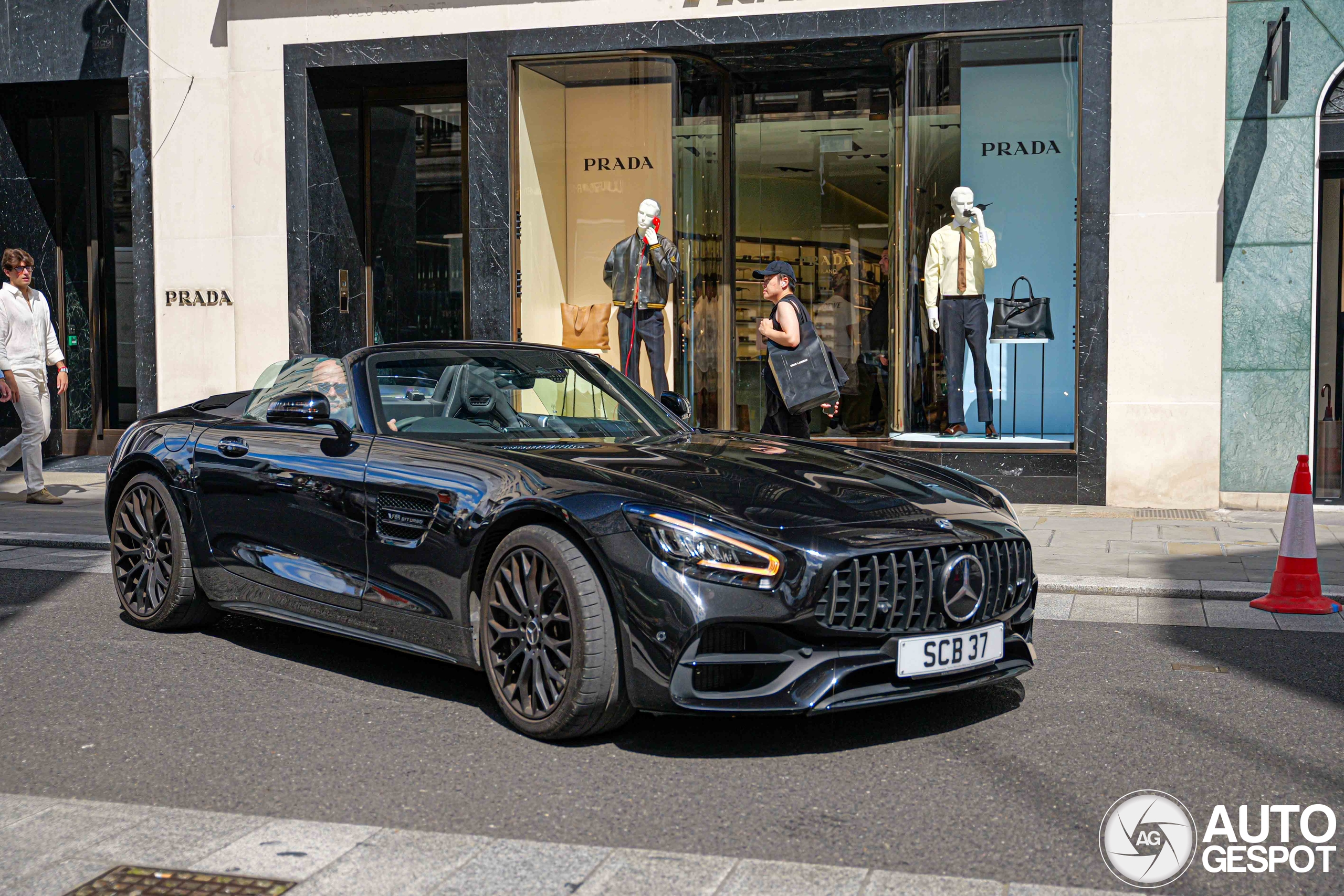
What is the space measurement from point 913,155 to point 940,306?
1321 mm

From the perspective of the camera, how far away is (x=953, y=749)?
A: 432 centimetres

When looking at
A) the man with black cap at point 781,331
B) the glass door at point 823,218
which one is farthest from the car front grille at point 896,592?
the glass door at point 823,218

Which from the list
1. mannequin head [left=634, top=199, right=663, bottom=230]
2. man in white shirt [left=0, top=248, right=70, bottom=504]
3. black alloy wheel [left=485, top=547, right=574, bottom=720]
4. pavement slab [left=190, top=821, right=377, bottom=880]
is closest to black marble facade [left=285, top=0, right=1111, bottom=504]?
mannequin head [left=634, top=199, right=663, bottom=230]

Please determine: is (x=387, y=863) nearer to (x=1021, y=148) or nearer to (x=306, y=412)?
(x=306, y=412)

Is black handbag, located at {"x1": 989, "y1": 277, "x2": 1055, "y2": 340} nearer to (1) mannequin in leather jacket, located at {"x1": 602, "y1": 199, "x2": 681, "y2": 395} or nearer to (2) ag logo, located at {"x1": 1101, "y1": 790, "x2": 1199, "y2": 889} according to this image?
(1) mannequin in leather jacket, located at {"x1": 602, "y1": 199, "x2": 681, "y2": 395}

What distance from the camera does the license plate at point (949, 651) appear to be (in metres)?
4.14

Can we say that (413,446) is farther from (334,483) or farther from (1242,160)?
(1242,160)

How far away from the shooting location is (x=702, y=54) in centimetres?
1199

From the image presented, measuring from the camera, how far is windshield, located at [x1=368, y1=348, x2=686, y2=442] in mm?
5309

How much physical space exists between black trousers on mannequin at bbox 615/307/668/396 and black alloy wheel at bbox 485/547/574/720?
814 cm

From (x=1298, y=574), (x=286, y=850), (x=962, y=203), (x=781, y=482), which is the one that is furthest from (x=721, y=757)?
(x=962, y=203)

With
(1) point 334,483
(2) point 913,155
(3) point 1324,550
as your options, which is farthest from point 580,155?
(1) point 334,483

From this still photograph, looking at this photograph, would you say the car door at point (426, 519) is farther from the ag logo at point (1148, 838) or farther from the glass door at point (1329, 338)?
the glass door at point (1329, 338)

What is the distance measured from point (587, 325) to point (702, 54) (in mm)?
Answer: 2624
